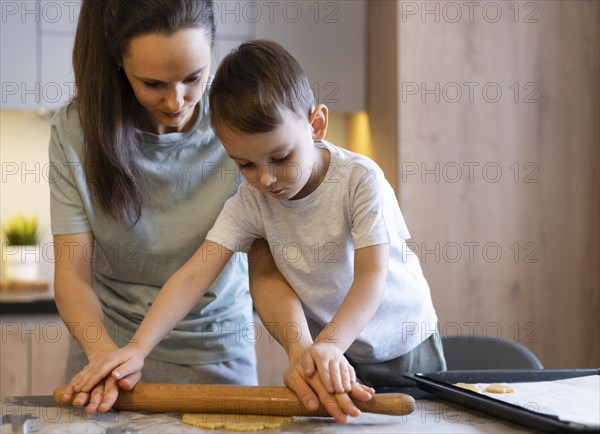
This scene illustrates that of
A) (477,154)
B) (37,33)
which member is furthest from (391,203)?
(37,33)

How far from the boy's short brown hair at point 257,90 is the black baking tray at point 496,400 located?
1.34 ft

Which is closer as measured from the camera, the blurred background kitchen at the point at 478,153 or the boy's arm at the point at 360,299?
the boy's arm at the point at 360,299

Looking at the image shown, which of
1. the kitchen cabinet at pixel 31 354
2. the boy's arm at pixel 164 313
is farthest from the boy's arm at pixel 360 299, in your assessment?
the kitchen cabinet at pixel 31 354

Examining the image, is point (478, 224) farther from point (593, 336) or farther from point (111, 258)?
A: point (111, 258)

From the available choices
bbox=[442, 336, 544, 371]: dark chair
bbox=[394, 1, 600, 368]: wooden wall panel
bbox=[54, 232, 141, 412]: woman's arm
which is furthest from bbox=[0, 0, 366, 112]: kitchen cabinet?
bbox=[54, 232, 141, 412]: woman's arm

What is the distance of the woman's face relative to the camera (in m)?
1.12

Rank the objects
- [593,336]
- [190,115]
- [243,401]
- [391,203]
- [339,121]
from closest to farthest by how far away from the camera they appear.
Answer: [243,401] → [391,203] → [190,115] → [593,336] → [339,121]

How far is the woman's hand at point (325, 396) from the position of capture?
96cm

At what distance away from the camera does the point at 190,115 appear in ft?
4.29

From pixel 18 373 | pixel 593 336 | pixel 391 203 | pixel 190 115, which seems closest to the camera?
pixel 391 203

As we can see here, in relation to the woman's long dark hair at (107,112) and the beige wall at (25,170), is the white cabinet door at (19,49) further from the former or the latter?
the woman's long dark hair at (107,112)

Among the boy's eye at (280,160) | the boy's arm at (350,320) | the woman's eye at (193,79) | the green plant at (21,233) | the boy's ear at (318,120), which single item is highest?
the woman's eye at (193,79)

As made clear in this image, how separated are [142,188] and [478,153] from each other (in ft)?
4.84

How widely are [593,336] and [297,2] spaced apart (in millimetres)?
1479
